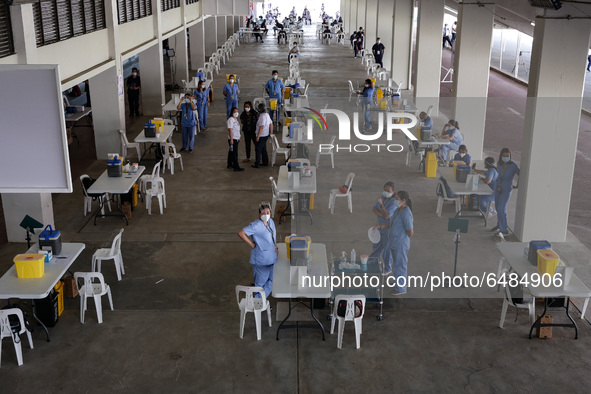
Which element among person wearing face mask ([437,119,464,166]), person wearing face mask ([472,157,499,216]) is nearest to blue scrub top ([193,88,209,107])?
person wearing face mask ([437,119,464,166])

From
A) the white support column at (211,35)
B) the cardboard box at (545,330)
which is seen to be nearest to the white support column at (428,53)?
the cardboard box at (545,330)

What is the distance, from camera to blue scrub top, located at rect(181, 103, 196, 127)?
15.1m

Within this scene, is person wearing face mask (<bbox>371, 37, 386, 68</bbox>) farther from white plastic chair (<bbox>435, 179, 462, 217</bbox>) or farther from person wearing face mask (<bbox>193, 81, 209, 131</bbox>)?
white plastic chair (<bbox>435, 179, 462, 217</bbox>)

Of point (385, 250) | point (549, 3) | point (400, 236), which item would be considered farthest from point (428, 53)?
point (400, 236)

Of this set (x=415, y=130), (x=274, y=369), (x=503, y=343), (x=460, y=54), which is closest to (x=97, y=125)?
(x=415, y=130)

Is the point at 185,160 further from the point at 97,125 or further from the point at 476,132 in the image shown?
the point at 476,132

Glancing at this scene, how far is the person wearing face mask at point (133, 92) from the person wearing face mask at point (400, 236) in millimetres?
11803

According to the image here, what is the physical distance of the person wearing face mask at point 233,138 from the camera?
13.7 m

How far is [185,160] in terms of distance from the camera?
1519 cm

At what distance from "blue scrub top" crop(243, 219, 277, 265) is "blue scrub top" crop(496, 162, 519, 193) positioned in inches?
175

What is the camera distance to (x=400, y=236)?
852 cm

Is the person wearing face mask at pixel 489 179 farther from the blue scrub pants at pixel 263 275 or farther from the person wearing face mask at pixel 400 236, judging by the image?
the blue scrub pants at pixel 263 275

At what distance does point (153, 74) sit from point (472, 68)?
9512mm

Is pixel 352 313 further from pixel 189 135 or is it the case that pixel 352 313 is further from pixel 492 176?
pixel 189 135
